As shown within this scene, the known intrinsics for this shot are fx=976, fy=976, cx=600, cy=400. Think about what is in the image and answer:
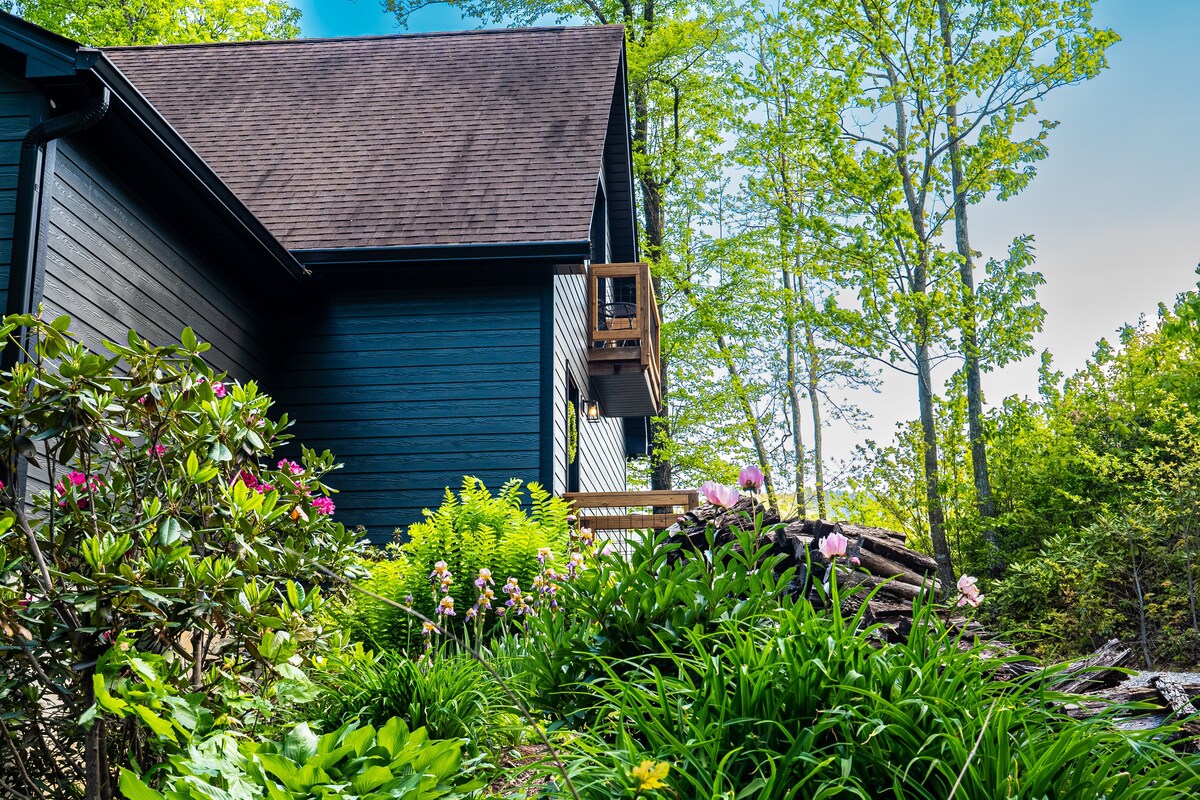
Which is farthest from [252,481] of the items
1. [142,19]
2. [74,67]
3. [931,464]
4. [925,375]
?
[142,19]

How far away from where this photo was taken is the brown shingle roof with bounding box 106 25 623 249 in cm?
940

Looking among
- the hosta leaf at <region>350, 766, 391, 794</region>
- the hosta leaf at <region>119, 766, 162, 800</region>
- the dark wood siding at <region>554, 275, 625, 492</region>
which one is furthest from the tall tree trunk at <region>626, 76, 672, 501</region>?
the hosta leaf at <region>119, 766, 162, 800</region>

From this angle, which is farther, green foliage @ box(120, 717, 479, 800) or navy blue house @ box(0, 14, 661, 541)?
navy blue house @ box(0, 14, 661, 541)

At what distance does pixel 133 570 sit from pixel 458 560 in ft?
9.71

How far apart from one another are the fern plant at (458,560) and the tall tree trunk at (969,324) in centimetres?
722

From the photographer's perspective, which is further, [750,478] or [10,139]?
[10,139]

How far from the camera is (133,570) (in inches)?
118

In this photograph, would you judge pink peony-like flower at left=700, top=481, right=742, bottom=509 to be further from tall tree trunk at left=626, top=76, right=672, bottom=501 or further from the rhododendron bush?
tall tree trunk at left=626, top=76, right=672, bottom=501

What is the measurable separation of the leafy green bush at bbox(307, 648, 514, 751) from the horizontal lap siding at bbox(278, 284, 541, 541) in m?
5.49

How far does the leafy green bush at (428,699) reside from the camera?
10.5ft

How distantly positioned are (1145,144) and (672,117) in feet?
31.2

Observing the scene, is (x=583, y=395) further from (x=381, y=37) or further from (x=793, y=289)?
(x=793, y=289)

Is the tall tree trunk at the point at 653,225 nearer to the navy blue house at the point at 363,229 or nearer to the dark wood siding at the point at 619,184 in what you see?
the dark wood siding at the point at 619,184

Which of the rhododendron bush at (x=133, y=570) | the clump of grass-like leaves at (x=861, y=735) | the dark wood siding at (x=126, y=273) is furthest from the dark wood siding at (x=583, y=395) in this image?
the clump of grass-like leaves at (x=861, y=735)
